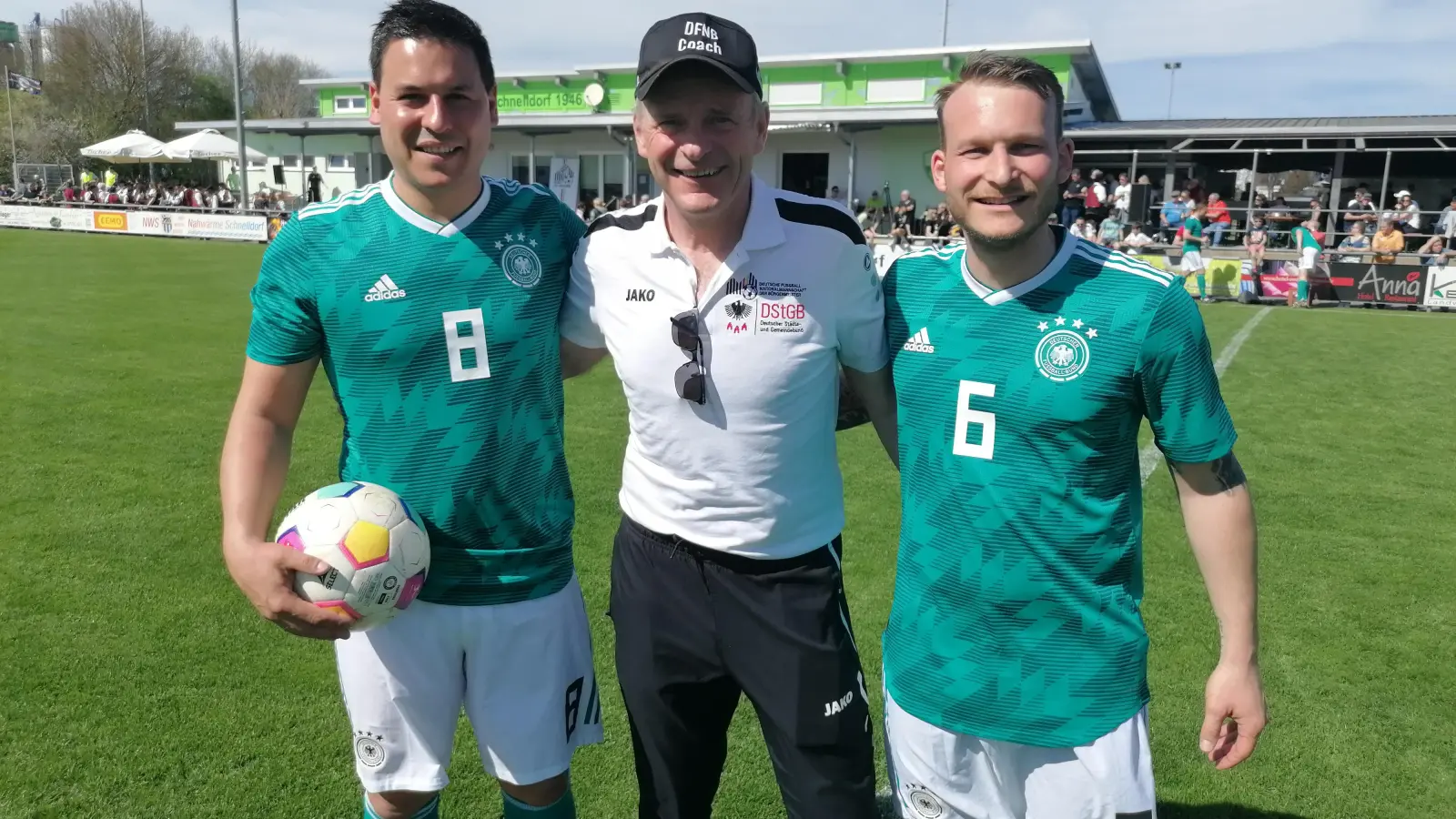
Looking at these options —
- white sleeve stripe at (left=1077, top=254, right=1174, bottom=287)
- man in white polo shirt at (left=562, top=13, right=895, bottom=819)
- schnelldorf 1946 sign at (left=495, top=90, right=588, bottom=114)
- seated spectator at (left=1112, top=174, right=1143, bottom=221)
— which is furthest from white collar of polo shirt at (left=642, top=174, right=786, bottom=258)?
schnelldorf 1946 sign at (left=495, top=90, right=588, bottom=114)

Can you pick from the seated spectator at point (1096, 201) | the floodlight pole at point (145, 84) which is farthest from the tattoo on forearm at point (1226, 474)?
the floodlight pole at point (145, 84)

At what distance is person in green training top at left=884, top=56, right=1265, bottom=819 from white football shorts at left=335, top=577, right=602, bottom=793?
976mm

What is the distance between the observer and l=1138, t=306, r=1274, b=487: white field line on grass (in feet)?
23.2

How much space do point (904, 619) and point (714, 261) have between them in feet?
3.33

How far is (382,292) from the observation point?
2379mm

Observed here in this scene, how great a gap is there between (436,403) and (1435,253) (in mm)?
22865

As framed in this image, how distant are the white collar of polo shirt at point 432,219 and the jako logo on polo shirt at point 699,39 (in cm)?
68

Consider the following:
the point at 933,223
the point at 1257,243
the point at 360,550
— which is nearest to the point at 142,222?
the point at 933,223

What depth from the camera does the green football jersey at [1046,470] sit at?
80.7 inches

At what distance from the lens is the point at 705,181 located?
2285 mm

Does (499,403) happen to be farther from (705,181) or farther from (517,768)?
(517,768)

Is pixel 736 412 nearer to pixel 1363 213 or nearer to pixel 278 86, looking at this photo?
pixel 1363 213

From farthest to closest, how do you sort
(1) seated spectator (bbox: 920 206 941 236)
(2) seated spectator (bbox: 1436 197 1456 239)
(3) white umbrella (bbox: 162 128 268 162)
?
1. (3) white umbrella (bbox: 162 128 268 162)
2. (1) seated spectator (bbox: 920 206 941 236)
3. (2) seated spectator (bbox: 1436 197 1456 239)

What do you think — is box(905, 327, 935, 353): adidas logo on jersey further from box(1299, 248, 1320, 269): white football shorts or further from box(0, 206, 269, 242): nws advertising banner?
box(0, 206, 269, 242): nws advertising banner
